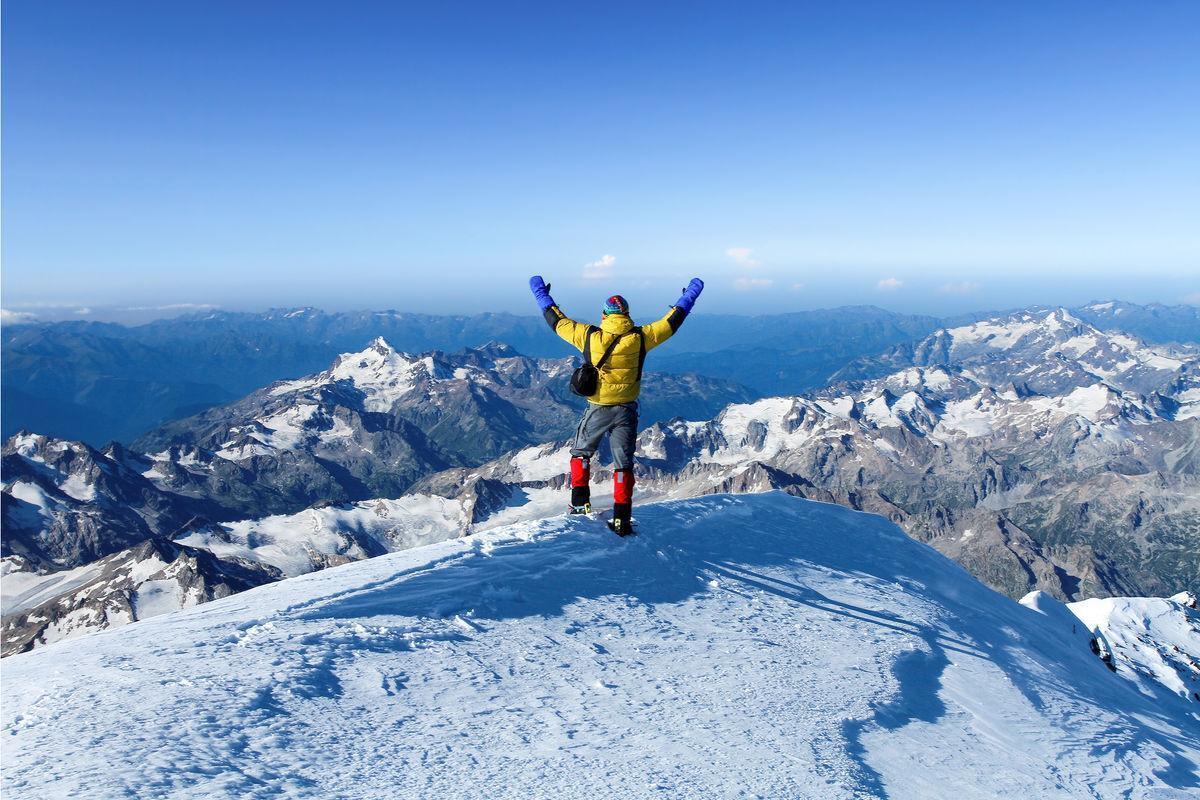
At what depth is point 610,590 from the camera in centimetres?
1120

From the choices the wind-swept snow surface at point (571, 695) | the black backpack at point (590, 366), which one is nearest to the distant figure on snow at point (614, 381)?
the black backpack at point (590, 366)

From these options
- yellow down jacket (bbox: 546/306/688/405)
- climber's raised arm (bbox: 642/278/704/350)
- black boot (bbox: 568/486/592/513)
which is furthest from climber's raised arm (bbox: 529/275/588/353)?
black boot (bbox: 568/486/592/513)

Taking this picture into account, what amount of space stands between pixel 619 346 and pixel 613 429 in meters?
1.89

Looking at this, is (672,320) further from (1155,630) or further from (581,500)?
(1155,630)

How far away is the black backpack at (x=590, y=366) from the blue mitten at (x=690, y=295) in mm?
1316

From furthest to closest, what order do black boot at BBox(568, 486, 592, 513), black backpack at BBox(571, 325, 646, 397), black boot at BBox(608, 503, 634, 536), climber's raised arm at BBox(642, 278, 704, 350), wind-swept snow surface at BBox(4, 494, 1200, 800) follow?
1. black boot at BBox(568, 486, 592, 513)
2. climber's raised arm at BBox(642, 278, 704, 350)
3. black backpack at BBox(571, 325, 646, 397)
4. black boot at BBox(608, 503, 634, 536)
5. wind-swept snow surface at BBox(4, 494, 1200, 800)

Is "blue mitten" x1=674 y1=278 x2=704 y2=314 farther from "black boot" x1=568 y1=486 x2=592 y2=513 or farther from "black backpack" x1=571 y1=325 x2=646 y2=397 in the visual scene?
"black boot" x1=568 y1=486 x2=592 y2=513

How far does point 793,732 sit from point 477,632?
170 inches

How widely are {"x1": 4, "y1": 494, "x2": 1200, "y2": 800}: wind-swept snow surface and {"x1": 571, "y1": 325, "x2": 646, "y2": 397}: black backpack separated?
2.78 metres

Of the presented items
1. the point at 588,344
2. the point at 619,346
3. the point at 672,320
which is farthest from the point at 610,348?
the point at 672,320

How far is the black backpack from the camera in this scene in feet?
44.5

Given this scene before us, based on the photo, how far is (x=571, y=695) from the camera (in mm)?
8109

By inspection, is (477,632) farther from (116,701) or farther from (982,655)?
(982,655)

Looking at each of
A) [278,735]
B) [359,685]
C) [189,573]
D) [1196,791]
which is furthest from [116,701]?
[189,573]
